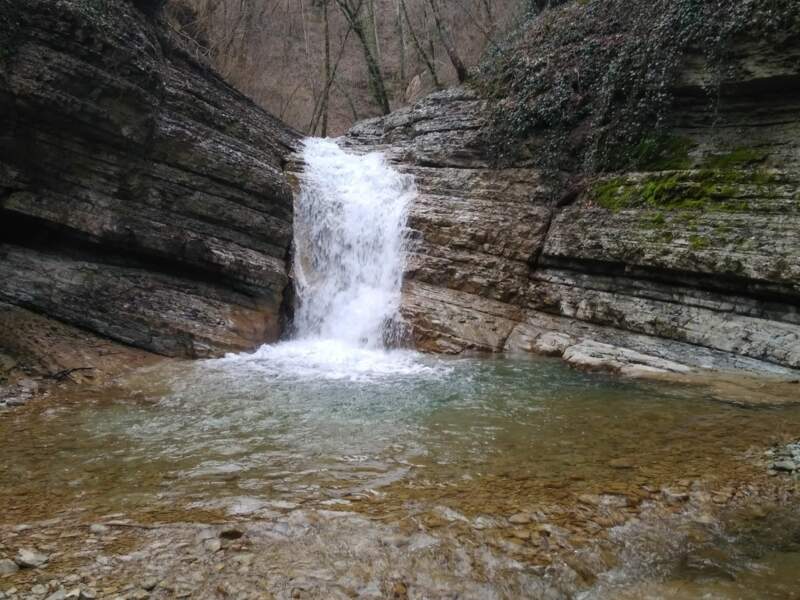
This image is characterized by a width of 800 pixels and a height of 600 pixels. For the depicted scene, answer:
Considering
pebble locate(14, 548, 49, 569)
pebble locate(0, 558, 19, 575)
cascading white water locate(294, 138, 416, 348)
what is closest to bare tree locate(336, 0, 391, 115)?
cascading white water locate(294, 138, 416, 348)

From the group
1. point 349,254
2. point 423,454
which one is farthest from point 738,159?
point 423,454

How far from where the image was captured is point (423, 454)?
15.0ft

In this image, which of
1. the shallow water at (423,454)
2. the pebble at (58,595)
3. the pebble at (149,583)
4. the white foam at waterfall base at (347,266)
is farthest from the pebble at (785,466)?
the white foam at waterfall base at (347,266)

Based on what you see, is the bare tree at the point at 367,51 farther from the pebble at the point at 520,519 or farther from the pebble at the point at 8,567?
the pebble at the point at 8,567

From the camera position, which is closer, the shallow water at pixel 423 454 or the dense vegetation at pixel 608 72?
the shallow water at pixel 423 454

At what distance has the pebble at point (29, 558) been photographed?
108 inches

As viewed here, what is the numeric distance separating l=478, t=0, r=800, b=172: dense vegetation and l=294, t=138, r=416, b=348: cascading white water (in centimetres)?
317

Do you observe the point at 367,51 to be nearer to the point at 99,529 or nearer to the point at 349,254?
the point at 349,254

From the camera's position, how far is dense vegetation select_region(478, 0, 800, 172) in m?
8.63

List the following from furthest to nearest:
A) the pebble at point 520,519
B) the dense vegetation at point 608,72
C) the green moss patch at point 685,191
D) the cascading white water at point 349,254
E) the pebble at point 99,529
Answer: the cascading white water at point 349,254
the dense vegetation at point 608,72
the green moss patch at point 685,191
the pebble at point 520,519
the pebble at point 99,529

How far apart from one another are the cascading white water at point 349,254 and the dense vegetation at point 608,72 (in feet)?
Result: 10.4

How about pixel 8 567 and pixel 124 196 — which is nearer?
pixel 8 567

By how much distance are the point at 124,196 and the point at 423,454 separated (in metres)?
7.47

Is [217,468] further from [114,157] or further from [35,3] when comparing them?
[35,3]
